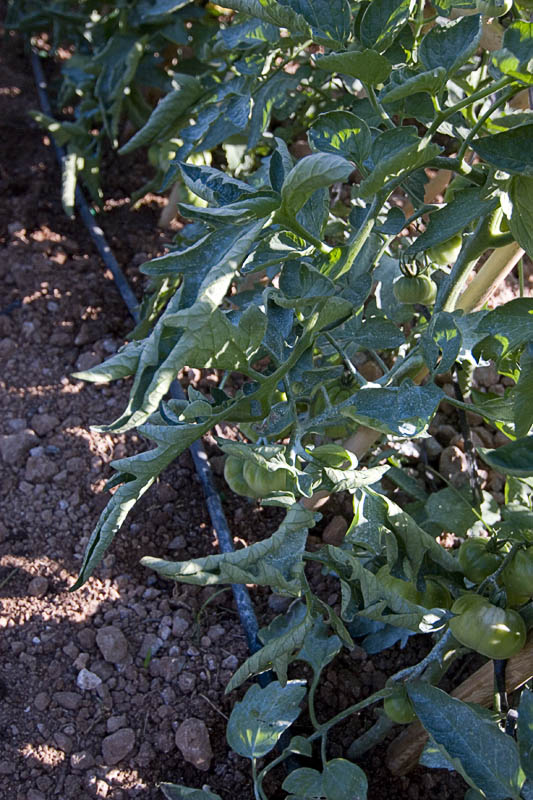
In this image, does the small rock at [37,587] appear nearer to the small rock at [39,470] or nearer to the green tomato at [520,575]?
the small rock at [39,470]

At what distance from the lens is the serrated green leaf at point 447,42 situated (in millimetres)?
841

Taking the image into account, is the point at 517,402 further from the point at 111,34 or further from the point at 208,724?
the point at 111,34

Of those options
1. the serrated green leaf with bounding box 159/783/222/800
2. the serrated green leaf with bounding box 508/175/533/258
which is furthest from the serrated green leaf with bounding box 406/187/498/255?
the serrated green leaf with bounding box 159/783/222/800

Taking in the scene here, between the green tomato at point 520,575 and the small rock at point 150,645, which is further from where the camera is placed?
the small rock at point 150,645

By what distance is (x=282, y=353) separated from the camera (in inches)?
38.4

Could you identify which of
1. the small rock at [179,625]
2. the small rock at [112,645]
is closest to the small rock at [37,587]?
the small rock at [112,645]

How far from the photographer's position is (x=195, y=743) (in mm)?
1305

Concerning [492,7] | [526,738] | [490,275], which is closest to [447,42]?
[492,7]

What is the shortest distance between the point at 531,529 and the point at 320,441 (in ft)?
1.79

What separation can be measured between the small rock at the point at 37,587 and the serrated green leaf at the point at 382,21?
1109 mm

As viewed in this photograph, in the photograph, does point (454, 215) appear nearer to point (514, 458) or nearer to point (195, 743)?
point (514, 458)

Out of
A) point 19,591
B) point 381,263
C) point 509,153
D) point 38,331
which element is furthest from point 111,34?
point 509,153

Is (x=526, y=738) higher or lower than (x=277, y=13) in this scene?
lower

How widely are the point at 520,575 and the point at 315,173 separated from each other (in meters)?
0.58
